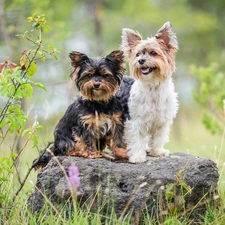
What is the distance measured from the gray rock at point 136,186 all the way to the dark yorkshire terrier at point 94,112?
58 cm

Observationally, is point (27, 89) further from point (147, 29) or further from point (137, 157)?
point (147, 29)

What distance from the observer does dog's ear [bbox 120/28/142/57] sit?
6527 millimetres

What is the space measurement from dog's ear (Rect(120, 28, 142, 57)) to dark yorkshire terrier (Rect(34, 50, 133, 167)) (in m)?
0.32

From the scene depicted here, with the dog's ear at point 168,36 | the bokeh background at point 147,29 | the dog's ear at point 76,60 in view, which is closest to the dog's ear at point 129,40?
the dog's ear at point 168,36

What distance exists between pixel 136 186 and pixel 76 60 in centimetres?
171

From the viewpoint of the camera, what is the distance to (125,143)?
6457mm

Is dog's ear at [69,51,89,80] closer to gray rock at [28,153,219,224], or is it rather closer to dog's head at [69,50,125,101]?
dog's head at [69,50,125,101]

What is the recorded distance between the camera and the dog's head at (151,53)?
6.22 metres

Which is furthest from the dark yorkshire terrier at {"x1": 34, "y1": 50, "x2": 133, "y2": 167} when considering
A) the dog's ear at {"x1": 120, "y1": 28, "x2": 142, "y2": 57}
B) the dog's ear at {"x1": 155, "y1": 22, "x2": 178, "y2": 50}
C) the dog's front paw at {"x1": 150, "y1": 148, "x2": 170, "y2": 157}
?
the dog's ear at {"x1": 155, "y1": 22, "x2": 178, "y2": 50}

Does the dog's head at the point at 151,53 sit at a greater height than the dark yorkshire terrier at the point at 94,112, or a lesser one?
greater

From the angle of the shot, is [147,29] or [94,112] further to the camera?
[147,29]

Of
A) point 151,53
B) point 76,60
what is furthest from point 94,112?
point 151,53

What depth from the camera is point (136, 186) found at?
17.7 feet

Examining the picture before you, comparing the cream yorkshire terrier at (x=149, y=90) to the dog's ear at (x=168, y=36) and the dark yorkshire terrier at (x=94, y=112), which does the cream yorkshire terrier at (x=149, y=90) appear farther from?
the dark yorkshire terrier at (x=94, y=112)
